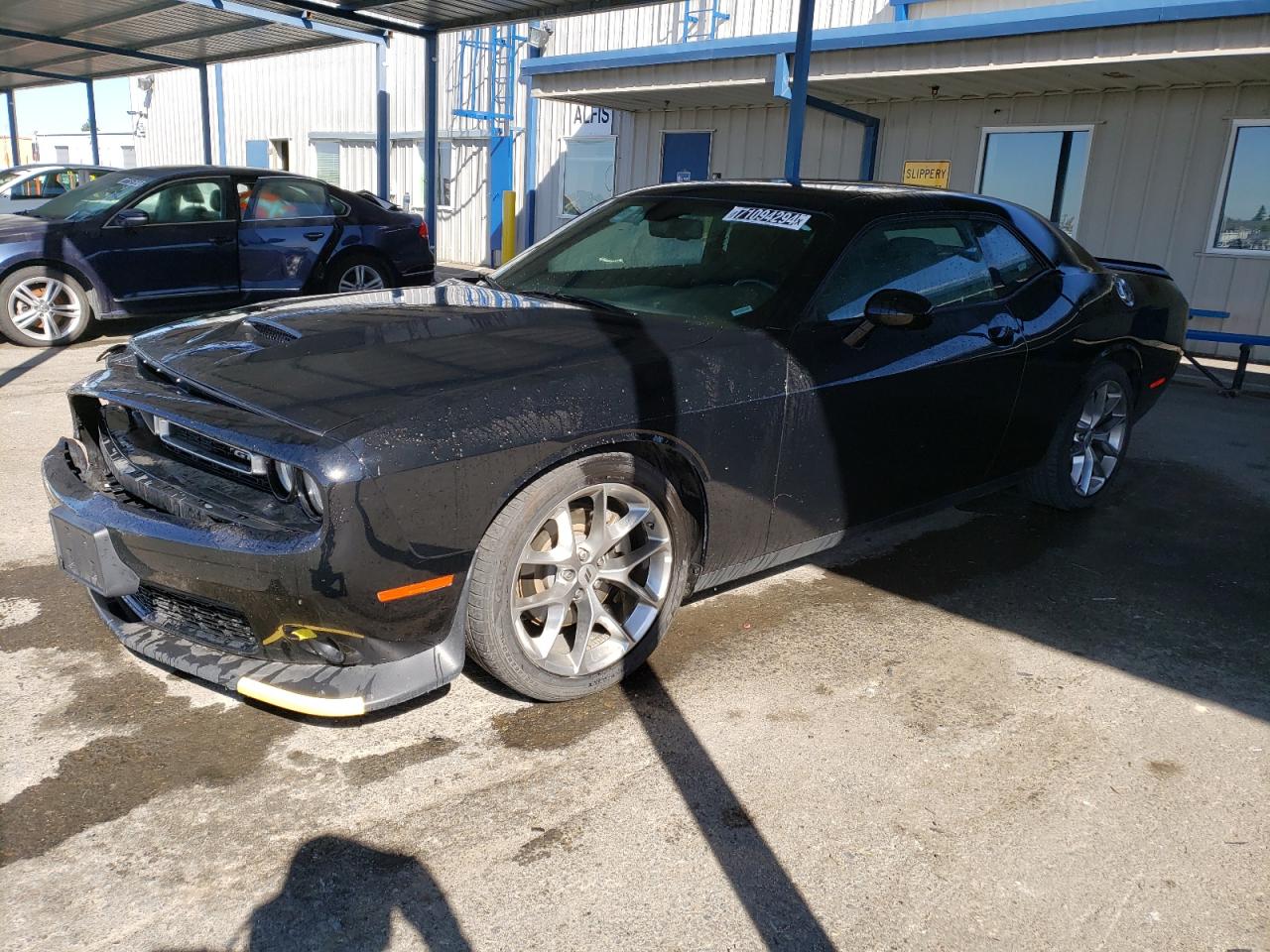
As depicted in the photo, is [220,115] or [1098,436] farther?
[220,115]

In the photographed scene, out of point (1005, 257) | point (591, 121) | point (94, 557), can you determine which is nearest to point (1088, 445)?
point (1005, 257)

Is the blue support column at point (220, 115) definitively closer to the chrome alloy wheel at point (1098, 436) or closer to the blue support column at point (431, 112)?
the blue support column at point (431, 112)

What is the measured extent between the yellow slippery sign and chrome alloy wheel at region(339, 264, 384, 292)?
255 inches

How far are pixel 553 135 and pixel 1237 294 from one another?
11267 mm

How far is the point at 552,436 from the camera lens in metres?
2.69

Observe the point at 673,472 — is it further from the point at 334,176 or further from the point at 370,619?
the point at 334,176

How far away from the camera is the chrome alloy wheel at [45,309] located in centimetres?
821

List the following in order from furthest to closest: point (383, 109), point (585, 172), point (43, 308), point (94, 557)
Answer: point (585, 172) < point (383, 109) < point (43, 308) < point (94, 557)

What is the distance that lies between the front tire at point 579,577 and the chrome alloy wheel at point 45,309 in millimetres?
7158

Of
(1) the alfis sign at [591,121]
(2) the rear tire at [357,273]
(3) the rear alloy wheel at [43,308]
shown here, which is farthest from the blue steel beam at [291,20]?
(3) the rear alloy wheel at [43,308]

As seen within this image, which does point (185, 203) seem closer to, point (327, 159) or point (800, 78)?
point (800, 78)

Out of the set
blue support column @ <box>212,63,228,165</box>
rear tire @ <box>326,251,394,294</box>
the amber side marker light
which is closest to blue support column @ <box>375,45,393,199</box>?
rear tire @ <box>326,251,394,294</box>

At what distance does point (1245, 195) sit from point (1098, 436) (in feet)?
23.6

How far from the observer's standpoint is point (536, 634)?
2.98 metres
